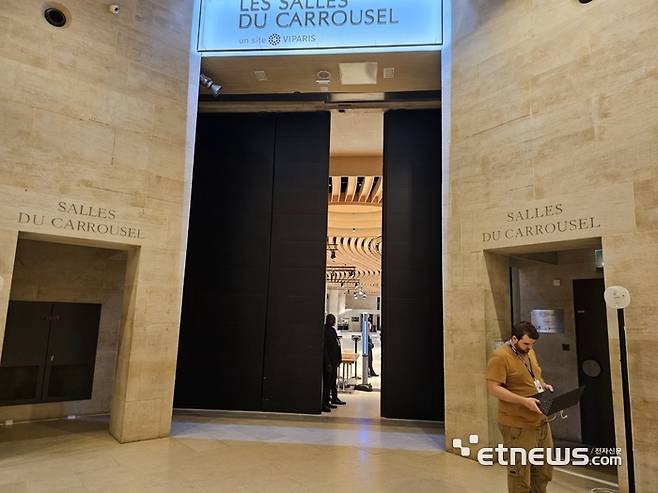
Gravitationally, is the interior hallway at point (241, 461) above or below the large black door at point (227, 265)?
below

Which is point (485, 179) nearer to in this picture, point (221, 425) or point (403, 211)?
point (403, 211)

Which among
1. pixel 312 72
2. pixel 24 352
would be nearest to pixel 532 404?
pixel 312 72

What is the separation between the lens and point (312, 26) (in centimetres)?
644

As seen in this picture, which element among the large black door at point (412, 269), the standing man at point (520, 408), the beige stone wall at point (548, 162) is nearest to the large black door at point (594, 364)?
the beige stone wall at point (548, 162)

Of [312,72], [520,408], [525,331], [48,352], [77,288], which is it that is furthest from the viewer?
[312,72]

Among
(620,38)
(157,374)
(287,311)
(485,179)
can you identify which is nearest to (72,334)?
(157,374)

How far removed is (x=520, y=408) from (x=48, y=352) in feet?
21.0

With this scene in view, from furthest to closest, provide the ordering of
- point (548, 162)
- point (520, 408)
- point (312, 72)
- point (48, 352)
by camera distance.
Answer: point (312, 72) → point (48, 352) → point (548, 162) → point (520, 408)

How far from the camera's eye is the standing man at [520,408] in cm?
321

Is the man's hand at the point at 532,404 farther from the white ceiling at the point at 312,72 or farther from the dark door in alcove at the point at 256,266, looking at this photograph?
the white ceiling at the point at 312,72

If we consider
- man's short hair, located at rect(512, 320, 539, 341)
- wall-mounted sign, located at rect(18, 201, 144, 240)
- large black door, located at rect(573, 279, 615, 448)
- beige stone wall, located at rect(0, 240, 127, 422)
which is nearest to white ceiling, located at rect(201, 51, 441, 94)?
wall-mounted sign, located at rect(18, 201, 144, 240)

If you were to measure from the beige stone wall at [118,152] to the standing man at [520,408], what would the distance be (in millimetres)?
4164

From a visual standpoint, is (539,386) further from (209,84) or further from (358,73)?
(209,84)

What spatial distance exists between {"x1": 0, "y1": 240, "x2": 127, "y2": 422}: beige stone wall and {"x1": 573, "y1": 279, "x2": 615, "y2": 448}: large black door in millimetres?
6874
